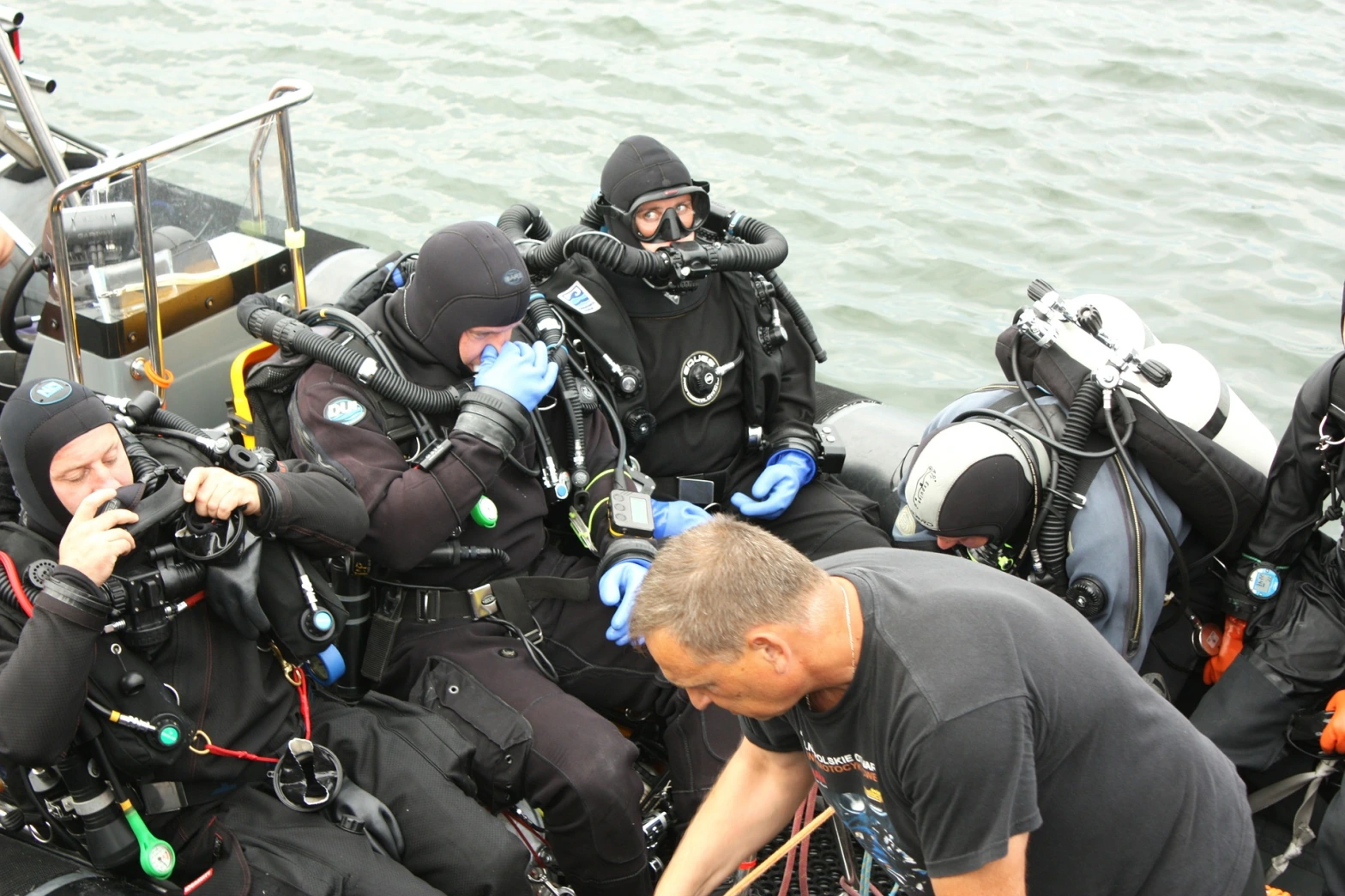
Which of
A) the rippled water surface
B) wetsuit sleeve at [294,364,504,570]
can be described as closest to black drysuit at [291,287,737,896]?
wetsuit sleeve at [294,364,504,570]

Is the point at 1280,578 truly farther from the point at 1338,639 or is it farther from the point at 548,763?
the point at 548,763

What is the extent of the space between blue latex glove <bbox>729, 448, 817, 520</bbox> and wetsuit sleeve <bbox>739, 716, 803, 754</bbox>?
1439 millimetres

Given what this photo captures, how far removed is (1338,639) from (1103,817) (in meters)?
1.32

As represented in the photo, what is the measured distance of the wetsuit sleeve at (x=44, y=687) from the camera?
A: 1.91 meters

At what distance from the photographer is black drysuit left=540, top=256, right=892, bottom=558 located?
3.21m

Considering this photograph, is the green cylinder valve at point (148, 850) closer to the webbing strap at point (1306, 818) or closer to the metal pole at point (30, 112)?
the metal pole at point (30, 112)

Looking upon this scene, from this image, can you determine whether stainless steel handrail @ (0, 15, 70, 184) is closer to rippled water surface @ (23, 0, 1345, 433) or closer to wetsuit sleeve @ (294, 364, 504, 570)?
wetsuit sleeve @ (294, 364, 504, 570)

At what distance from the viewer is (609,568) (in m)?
2.78

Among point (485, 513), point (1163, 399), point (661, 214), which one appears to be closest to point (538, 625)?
point (485, 513)

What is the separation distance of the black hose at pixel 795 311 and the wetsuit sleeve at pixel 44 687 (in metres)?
2.07

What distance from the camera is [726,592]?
4.95 ft

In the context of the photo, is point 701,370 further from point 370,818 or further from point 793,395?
point 370,818

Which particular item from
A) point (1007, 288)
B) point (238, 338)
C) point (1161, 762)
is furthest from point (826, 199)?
point (1161, 762)

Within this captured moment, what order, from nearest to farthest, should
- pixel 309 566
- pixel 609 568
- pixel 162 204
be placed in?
pixel 309 566 → pixel 609 568 → pixel 162 204
